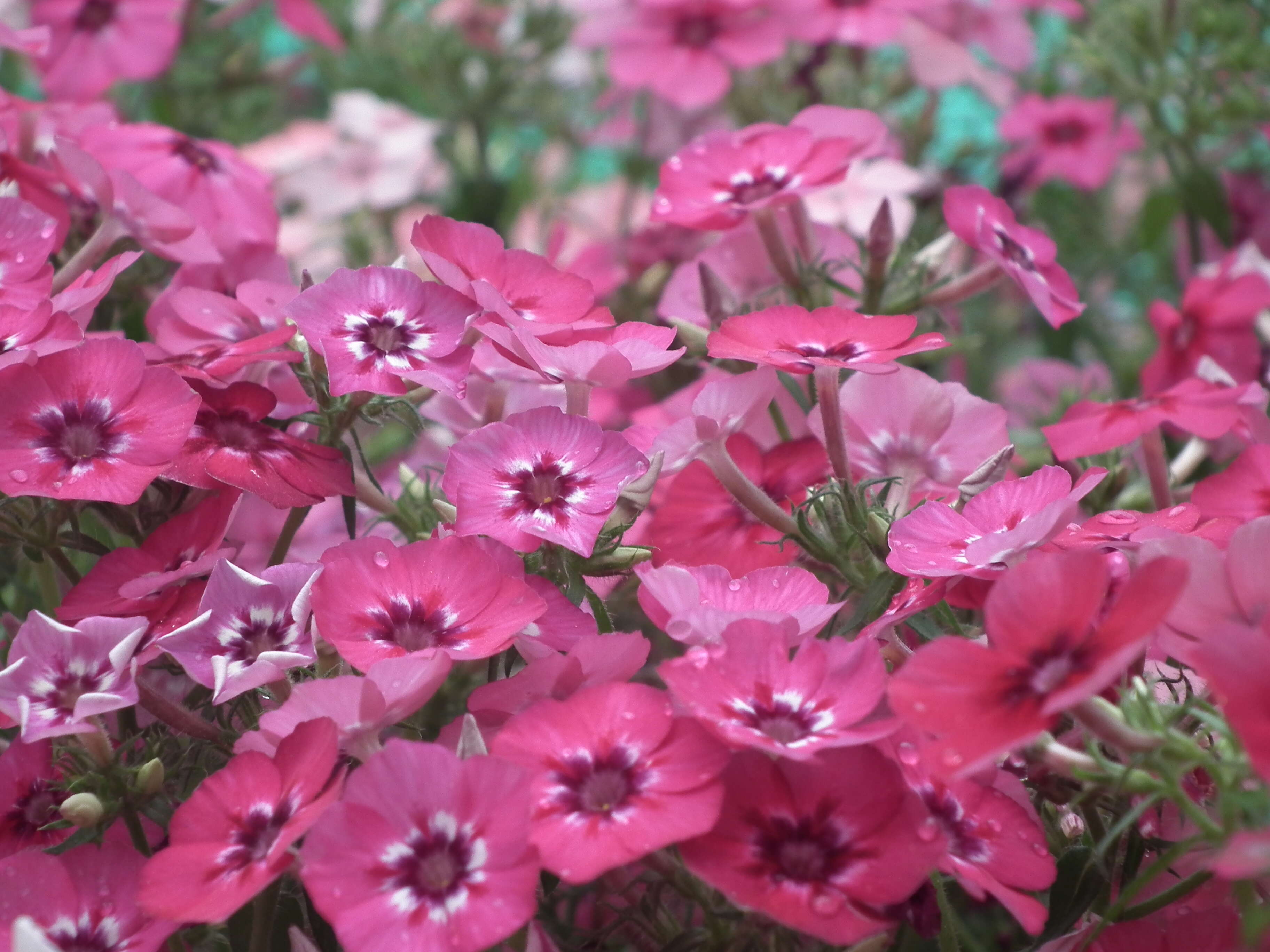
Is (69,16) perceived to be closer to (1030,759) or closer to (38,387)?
(38,387)

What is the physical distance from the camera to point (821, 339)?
0.67 metres

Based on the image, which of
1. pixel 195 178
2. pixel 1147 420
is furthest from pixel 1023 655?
pixel 195 178

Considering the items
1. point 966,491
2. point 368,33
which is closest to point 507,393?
point 966,491

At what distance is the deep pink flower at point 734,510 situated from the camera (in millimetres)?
701

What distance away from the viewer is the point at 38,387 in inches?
24.5

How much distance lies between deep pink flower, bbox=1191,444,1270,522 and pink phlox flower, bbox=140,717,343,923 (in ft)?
1.62

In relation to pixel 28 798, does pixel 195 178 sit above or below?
above

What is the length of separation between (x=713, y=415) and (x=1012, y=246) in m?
0.31

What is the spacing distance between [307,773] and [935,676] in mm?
261

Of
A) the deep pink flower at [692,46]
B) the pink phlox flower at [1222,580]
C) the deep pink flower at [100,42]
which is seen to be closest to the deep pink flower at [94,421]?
the pink phlox flower at [1222,580]

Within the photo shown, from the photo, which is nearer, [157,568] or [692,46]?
[157,568]

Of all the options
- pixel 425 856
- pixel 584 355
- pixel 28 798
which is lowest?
pixel 28 798

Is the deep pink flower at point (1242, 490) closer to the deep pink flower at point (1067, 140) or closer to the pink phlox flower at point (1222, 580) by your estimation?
the pink phlox flower at point (1222, 580)

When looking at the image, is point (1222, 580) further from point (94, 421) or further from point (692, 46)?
point (692, 46)
